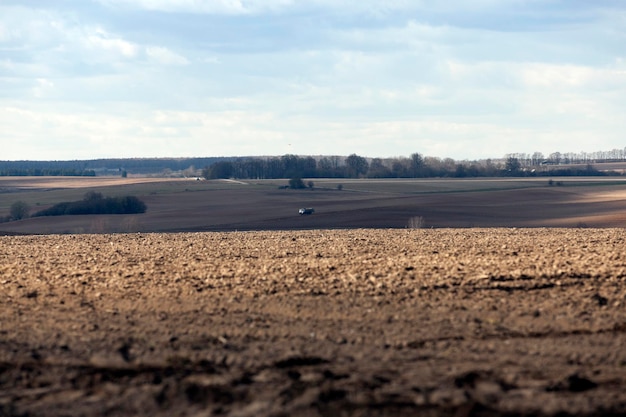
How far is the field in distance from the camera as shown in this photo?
168 ft

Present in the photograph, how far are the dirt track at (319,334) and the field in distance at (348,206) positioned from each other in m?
28.1

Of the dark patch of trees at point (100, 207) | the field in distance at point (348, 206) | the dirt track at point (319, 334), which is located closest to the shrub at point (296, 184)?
the field in distance at point (348, 206)

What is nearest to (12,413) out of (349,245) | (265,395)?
(265,395)

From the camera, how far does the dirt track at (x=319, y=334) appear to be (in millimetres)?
6715

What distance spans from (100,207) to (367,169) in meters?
68.1

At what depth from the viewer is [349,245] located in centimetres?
1638

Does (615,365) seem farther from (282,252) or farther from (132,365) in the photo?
(282,252)

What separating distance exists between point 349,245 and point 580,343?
841 cm

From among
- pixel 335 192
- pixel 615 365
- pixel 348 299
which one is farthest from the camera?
pixel 335 192

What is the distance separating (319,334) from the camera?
869cm

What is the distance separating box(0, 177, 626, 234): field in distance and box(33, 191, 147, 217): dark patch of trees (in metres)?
1.71

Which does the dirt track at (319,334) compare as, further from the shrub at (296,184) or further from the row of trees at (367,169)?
the row of trees at (367,169)

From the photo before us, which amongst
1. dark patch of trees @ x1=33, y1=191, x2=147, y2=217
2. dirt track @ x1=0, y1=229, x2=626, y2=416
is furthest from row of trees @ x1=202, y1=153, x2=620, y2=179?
dirt track @ x1=0, y1=229, x2=626, y2=416

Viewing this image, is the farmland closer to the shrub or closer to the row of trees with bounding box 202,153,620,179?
the shrub
